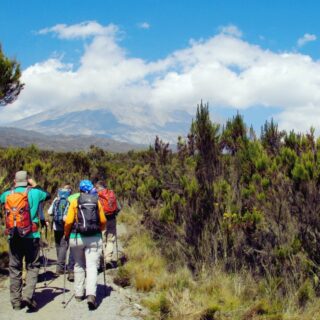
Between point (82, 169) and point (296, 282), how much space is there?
16924 millimetres

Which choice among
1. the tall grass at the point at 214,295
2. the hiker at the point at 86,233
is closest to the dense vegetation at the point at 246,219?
the tall grass at the point at 214,295


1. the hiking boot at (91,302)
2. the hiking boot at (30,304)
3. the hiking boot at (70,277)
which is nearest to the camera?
the hiking boot at (30,304)

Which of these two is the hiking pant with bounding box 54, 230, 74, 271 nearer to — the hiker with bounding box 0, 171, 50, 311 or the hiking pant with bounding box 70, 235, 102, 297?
the hiking pant with bounding box 70, 235, 102, 297

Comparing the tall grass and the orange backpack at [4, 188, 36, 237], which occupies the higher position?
the orange backpack at [4, 188, 36, 237]

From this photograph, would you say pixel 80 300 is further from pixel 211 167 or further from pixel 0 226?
pixel 0 226

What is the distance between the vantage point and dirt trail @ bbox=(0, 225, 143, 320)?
5801 millimetres

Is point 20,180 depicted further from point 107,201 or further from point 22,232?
point 107,201

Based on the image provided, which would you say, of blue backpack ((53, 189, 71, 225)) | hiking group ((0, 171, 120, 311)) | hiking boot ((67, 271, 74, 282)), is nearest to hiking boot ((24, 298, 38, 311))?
hiking group ((0, 171, 120, 311))

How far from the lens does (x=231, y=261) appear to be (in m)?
7.23

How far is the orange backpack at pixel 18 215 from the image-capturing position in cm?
561

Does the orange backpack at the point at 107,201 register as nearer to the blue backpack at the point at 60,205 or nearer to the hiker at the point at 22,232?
the blue backpack at the point at 60,205

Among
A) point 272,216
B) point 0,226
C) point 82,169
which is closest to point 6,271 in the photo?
point 0,226

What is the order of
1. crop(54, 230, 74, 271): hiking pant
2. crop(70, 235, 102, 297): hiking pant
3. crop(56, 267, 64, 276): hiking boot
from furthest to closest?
crop(56, 267, 64, 276): hiking boot, crop(54, 230, 74, 271): hiking pant, crop(70, 235, 102, 297): hiking pant

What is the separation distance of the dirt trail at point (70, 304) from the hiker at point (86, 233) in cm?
20
